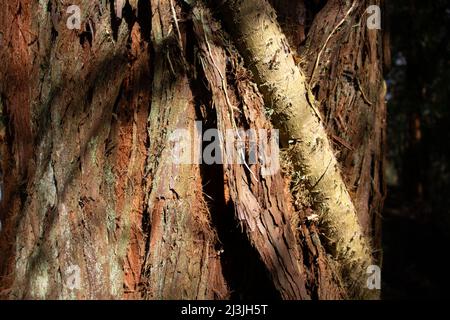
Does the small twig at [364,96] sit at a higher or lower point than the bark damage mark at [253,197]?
higher

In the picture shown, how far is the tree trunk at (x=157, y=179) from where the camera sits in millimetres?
1921

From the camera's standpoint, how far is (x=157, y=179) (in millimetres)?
1918

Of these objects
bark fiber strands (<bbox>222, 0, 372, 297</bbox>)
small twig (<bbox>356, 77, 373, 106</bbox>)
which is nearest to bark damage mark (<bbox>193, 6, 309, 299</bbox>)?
bark fiber strands (<bbox>222, 0, 372, 297</bbox>)

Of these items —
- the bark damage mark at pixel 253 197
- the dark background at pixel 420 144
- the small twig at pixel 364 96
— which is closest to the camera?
the bark damage mark at pixel 253 197

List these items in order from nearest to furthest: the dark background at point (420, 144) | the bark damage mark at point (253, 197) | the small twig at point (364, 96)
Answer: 1. the bark damage mark at point (253, 197)
2. the small twig at point (364, 96)
3. the dark background at point (420, 144)

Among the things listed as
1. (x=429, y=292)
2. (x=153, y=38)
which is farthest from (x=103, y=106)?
(x=429, y=292)

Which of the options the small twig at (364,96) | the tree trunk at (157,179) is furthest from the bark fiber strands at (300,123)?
the small twig at (364,96)

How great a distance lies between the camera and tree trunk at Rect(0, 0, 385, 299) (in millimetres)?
1921

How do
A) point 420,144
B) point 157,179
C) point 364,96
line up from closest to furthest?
point 157,179 → point 364,96 → point 420,144

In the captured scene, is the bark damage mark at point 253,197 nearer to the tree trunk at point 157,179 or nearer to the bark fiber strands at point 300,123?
the tree trunk at point 157,179

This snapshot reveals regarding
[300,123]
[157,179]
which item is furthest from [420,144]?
[157,179]

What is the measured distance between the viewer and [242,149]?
1.91m

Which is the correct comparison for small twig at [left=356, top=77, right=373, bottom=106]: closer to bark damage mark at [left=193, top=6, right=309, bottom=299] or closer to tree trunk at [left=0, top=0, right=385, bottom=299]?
tree trunk at [left=0, top=0, right=385, bottom=299]

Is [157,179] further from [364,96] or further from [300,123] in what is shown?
[364,96]
